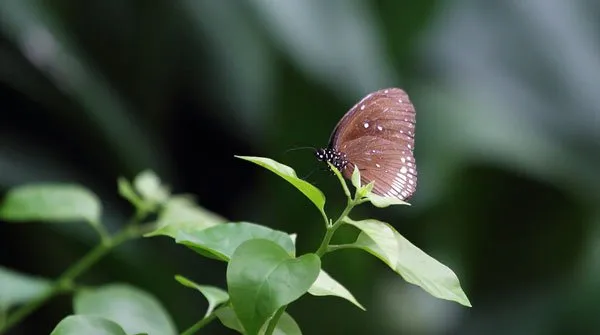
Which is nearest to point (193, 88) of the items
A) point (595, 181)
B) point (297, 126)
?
point (297, 126)

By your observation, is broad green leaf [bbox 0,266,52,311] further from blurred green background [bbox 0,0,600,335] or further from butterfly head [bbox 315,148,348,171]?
blurred green background [bbox 0,0,600,335]

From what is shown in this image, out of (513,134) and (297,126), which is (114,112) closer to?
(297,126)

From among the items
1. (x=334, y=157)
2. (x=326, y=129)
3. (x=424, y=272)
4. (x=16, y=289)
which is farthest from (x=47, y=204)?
(x=326, y=129)

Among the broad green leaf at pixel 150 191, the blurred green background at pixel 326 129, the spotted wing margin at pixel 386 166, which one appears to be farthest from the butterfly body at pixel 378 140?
the blurred green background at pixel 326 129

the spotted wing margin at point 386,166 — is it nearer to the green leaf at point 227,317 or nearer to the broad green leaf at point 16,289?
the green leaf at point 227,317

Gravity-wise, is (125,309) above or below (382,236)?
below

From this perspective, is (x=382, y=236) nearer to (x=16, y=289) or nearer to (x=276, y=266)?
(x=276, y=266)

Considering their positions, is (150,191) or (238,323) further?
(150,191)
